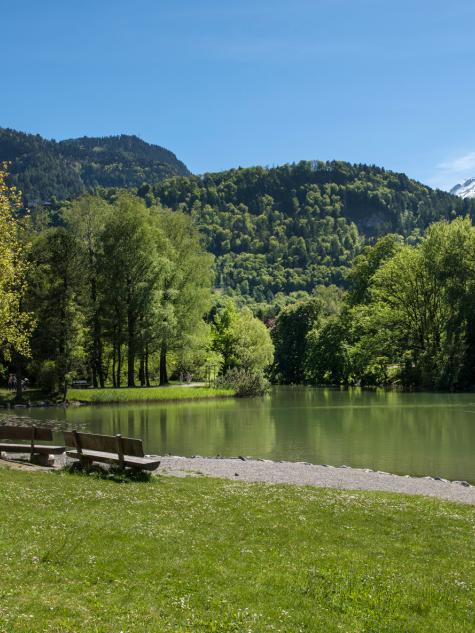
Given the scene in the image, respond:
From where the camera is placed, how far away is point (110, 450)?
56.0ft

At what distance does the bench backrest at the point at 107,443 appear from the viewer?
16.4m

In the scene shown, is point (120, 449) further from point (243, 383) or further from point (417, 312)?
point (417, 312)

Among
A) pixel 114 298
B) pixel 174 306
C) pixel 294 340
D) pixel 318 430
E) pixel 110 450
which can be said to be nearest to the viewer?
pixel 110 450

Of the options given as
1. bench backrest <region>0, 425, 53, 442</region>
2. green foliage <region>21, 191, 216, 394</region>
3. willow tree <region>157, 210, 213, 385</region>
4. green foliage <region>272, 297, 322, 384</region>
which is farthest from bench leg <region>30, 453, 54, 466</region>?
green foliage <region>272, 297, 322, 384</region>

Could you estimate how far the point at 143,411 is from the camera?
49094mm

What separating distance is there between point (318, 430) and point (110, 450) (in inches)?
795

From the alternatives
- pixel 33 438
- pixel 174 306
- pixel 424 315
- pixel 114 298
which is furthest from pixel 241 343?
pixel 33 438

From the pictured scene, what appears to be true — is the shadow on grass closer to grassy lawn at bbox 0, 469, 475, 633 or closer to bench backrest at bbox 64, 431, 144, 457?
bench backrest at bbox 64, 431, 144, 457

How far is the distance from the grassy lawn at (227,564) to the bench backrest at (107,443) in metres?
1.98

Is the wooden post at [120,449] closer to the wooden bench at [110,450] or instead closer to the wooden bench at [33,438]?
the wooden bench at [110,450]

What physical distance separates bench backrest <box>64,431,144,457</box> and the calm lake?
1004 centimetres

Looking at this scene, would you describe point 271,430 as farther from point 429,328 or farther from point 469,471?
point 429,328

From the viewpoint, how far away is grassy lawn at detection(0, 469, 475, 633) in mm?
7387

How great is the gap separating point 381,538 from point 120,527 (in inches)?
183
